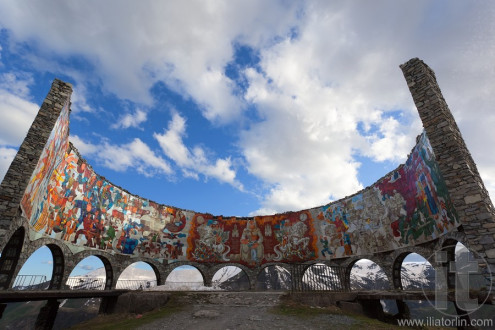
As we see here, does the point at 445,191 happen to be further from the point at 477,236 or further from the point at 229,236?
the point at 229,236

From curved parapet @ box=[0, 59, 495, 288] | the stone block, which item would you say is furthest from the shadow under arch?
the stone block

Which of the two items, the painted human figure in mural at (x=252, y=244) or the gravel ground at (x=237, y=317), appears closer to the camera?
the gravel ground at (x=237, y=317)

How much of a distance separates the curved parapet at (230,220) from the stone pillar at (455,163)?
0.09 metres

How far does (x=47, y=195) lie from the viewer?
12156 mm

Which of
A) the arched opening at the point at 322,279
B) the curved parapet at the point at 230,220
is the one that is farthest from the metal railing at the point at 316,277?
the curved parapet at the point at 230,220

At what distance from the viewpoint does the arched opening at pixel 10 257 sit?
1037 cm

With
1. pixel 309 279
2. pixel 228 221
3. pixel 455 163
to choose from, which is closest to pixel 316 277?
pixel 455 163

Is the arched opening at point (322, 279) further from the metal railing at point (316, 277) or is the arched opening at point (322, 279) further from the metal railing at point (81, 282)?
the metal railing at point (81, 282)

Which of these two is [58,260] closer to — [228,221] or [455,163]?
[228,221]

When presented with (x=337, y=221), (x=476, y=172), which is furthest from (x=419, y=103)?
(x=337, y=221)

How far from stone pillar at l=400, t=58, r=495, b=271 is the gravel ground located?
14.2ft

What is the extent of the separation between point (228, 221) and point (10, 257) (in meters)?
14.2

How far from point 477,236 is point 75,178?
710 inches

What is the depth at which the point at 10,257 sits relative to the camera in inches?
421
